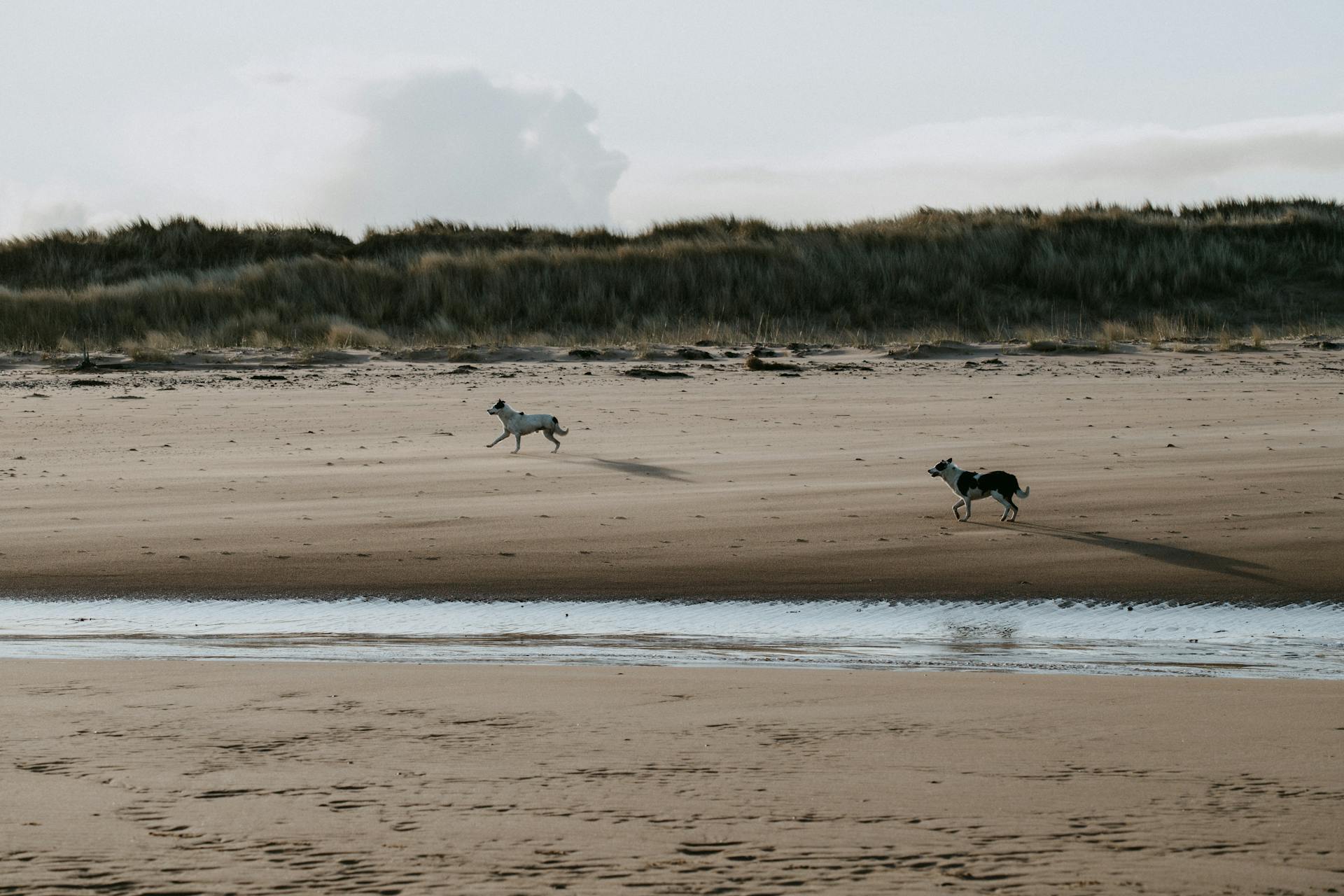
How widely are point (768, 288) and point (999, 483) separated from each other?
1906 cm

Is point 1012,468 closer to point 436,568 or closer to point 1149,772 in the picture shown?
point 436,568

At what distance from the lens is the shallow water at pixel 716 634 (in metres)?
5.91

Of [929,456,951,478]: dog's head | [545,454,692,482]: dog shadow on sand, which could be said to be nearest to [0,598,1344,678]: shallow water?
[929,456,951,478]: dog's head

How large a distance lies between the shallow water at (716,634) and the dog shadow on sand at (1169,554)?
2.10ft

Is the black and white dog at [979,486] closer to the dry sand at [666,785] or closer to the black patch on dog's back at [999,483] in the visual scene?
the black patch on dog's back at [999,483]

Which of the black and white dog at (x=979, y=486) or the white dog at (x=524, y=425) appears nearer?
the black and white dog at (x=979, y=486)

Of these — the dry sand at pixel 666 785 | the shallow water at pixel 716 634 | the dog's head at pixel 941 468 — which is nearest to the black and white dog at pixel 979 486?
the dog's head at pixel 941 468

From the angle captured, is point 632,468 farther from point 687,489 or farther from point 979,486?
point 979,486

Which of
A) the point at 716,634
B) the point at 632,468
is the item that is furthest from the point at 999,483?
the point at 632,468

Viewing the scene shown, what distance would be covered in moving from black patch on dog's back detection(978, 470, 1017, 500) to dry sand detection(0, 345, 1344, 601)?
27 cm

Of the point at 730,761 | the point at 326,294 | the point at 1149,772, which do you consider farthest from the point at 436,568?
the point at 326,294

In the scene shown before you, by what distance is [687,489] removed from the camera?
1031 centimetres

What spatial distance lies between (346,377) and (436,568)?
419 inches

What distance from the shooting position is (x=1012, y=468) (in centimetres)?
1102
